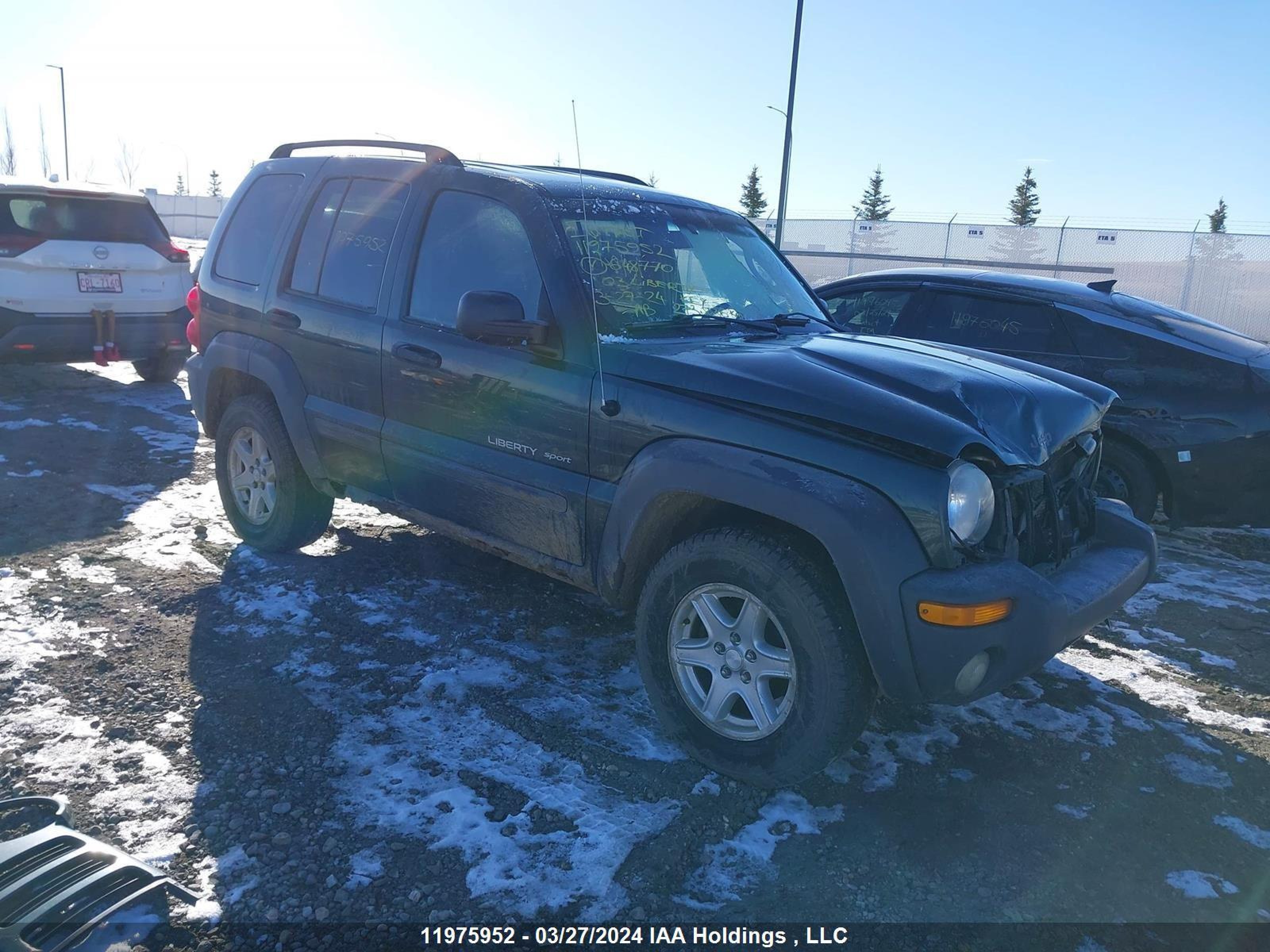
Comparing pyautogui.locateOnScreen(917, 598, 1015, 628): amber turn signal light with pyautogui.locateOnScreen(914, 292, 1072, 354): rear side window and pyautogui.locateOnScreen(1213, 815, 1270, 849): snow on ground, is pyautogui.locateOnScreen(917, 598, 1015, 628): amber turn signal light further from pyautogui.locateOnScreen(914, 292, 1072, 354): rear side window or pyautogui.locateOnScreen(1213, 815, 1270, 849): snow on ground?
pyautogui.locateOnScreen(914, 292, 1072, 354): rear side window

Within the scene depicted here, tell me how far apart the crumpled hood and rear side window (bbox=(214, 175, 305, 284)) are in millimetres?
2447

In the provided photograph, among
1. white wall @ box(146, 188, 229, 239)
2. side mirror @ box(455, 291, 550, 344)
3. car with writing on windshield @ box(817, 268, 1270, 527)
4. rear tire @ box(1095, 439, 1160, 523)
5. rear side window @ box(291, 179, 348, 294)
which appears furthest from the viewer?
white wall @ box(146, 188, 229, 239)

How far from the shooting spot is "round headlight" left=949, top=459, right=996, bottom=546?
283 cm

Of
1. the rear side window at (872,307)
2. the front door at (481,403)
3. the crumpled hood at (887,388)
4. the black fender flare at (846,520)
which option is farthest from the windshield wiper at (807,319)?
the rear side window at (872,307)

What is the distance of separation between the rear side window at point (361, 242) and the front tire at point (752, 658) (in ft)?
6.75

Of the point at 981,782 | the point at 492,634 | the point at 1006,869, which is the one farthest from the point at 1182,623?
the point at 492,634

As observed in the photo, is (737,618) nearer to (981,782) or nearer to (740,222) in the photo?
(981,782)

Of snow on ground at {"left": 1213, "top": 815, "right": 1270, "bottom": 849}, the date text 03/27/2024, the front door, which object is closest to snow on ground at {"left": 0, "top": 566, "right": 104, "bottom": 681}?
the front door

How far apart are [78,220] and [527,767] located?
7.93 m

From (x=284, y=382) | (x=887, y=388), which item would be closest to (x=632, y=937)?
(x=887, y=388)

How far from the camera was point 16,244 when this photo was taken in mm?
8250

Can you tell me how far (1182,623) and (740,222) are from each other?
3052mm

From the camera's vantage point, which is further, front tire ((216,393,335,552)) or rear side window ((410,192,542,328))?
front tire ((216,393,335,552))

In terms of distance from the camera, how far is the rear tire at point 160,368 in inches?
388
